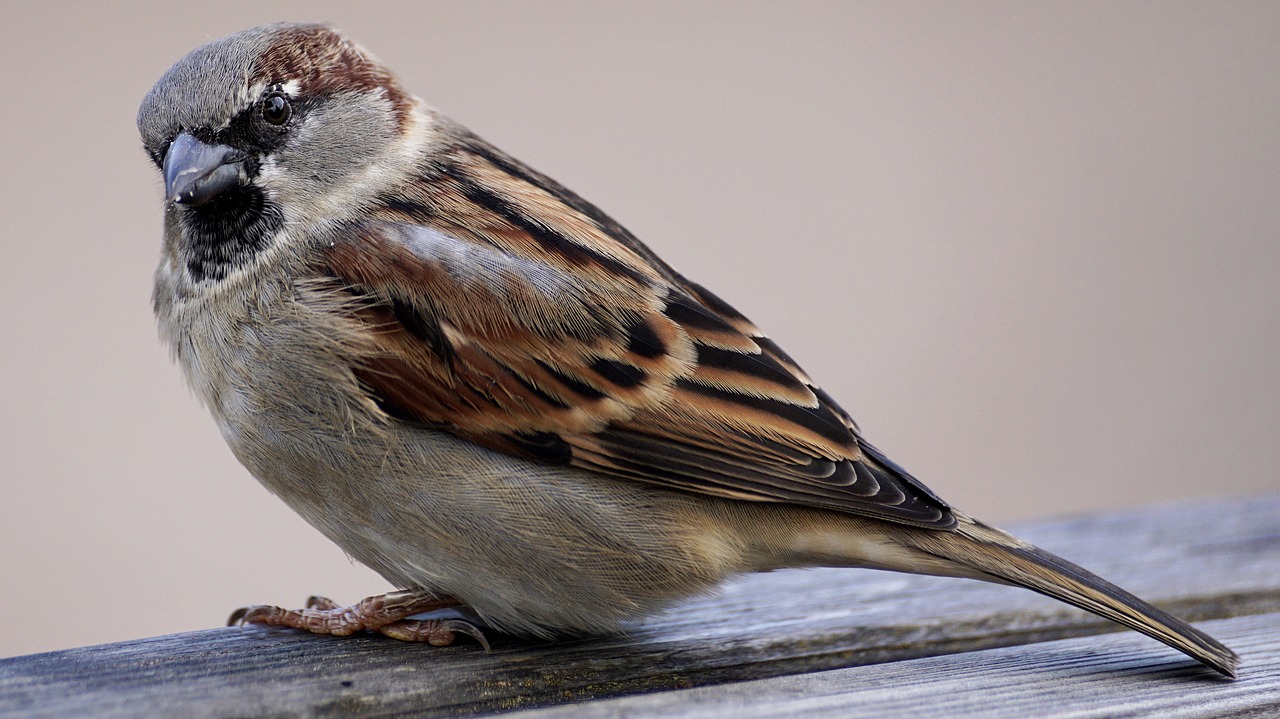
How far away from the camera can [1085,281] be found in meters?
7.65

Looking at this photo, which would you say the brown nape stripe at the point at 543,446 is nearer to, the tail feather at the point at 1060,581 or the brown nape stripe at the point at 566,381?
A: the brown nape stripe at the point at 566,381

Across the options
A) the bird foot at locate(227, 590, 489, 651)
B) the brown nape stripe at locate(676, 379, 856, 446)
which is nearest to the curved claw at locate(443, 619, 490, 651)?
the bird foot at locate(227, 590, 489, 651)

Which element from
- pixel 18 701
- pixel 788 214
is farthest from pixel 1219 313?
pixel 18 701

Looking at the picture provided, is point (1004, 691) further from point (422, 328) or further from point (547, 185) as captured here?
point (547, 185)

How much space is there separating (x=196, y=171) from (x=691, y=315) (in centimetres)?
102

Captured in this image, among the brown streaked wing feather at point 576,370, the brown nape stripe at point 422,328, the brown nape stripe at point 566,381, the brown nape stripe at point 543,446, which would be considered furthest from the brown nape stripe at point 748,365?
the brown nape stripe at point 422,328

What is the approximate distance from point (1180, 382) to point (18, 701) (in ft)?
21.5

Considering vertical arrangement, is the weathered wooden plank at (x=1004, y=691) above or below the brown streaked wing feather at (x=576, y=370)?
below

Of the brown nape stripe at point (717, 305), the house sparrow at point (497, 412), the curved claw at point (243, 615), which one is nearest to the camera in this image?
the house sparrow at point (497, 412)

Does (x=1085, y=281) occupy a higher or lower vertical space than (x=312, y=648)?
higher

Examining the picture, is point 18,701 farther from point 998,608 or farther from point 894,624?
point 998,608

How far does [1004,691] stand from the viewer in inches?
91.0

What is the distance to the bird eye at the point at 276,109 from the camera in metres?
2.84

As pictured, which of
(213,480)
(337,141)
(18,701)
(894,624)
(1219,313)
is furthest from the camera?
(1219,313)
